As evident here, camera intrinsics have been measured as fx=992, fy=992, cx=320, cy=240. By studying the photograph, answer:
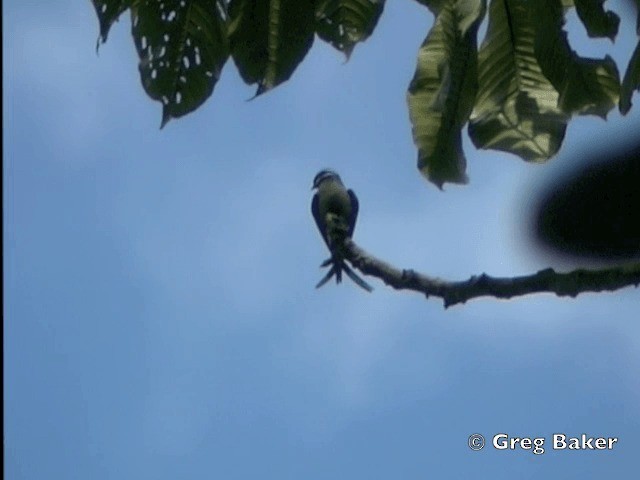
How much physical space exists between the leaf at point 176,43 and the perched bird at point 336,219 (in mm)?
488

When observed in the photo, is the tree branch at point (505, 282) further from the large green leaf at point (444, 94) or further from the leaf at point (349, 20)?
the leaf at point (349, 20)

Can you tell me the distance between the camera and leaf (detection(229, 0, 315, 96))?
6.50 feet

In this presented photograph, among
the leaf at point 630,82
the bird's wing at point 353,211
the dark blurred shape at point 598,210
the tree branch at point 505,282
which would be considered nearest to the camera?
the leaf at point 630,82

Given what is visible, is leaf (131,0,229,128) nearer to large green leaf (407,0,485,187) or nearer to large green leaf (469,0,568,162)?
large green leaf (407,0,485,187)

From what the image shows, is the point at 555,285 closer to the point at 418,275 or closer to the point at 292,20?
the point at 418,275

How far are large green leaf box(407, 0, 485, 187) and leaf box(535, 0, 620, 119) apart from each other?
0.14m

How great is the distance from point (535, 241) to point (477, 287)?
261 millimetres

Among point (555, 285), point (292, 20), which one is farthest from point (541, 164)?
point (292, 20)

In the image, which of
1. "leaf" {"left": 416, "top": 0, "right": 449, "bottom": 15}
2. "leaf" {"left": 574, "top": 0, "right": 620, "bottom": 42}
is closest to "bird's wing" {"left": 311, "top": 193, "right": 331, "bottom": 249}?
"leaf" {"left": 416, "top": 0, "right": 449, "bottom": 15}

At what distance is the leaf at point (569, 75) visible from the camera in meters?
1.92

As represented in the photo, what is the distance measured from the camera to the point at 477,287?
2.02 m

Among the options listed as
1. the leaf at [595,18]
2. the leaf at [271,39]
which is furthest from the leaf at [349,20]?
the leaf at [595,18]

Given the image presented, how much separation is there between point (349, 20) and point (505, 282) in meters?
0.61

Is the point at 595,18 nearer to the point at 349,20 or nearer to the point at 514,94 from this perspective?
the point at 514,94
